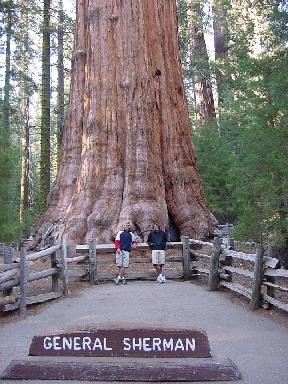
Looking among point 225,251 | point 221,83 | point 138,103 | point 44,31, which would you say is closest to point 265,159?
point 225,251

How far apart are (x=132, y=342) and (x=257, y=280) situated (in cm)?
539

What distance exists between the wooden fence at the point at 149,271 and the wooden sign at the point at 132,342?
413cm

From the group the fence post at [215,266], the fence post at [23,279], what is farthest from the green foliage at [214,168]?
the fence post at [23,279]

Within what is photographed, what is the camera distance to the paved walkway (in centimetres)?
619

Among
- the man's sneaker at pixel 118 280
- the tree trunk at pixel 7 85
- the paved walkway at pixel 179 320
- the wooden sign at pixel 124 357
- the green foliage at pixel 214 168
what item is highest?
the tree trunk at pixel 7 85

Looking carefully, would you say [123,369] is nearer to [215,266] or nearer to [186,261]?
[215,266]

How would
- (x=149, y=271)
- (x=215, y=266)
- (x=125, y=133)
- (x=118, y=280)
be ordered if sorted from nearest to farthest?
1. (x=215, y=266)
2. (x=118, y=280)
3. (x=149, y=271)
4. (x=125, y=133)

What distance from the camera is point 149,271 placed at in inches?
561

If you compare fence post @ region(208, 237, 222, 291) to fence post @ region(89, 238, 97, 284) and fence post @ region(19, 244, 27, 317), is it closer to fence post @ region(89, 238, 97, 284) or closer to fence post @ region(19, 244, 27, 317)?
fence post @ region(89, 238, 97, 284)

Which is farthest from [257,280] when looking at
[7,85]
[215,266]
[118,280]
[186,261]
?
[7,85]

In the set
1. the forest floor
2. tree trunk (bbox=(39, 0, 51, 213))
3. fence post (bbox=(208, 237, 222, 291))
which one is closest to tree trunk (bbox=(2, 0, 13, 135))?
tree trunk (bbox=(39, 0, 51, 213))

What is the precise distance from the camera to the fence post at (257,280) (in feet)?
31.5

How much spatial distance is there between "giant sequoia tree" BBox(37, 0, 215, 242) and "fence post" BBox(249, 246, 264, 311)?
6.37 metres

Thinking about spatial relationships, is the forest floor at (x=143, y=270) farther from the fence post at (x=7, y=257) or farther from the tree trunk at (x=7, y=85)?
the tree trunk at (x=7, y=85)
